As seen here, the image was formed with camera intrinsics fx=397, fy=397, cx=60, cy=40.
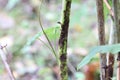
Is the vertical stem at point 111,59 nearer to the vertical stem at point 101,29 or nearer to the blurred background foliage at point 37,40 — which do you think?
the vertical stem at point 101,29

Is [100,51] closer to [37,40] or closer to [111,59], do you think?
[111,59]

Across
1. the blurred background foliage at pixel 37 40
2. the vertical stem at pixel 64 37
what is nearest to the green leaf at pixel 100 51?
the vertical stem at pixel 64 37

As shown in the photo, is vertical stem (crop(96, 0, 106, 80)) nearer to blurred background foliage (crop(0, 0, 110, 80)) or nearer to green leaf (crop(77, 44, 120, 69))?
green leaf (crop(77, 44, 120, 69))

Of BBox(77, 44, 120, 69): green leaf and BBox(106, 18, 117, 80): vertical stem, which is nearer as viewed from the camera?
BBox(77, 44, 120, 69): green leaf

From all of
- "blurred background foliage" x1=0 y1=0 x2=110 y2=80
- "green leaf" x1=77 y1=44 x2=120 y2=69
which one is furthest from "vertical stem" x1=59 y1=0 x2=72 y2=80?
"blurred background foliage" x1=0 y1=0 x2=110 y2=80

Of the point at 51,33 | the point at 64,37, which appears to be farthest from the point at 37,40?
the point at 64,37

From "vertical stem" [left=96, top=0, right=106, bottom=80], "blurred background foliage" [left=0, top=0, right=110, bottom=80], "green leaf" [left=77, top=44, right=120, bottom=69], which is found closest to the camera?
"green leaf" [left=77, top=44, right=120, bottom=69]

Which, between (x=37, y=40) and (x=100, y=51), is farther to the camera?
(x=37, y=40)

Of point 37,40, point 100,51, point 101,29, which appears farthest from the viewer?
point 37,40

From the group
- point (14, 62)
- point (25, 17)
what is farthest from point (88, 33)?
point (25, 17)

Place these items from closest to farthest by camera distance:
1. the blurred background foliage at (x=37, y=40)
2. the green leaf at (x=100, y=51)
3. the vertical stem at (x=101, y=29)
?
1. the green leaf at (x=100, y=51)
2. the vertical stem at (x=101, y=29)
3. the blurred background foliage at (x=37, y=40)

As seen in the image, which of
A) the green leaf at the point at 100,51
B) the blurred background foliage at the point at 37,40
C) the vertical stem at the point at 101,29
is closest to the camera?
the green leaf at the point at 100,51
